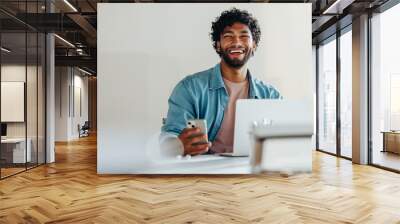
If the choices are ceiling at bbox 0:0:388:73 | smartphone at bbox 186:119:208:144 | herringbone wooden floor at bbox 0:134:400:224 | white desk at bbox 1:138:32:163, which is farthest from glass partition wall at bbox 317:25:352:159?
white desk at bbox 1:138:32:163

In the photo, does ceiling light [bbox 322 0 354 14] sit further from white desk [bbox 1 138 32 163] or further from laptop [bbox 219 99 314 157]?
white desk [bbox 1 138 32 163]

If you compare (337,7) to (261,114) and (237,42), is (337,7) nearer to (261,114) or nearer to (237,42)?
(237,42)

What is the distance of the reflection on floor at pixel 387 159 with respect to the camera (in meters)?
6.42

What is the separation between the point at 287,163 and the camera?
149cm

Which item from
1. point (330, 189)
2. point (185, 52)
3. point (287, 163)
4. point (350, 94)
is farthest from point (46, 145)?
point (287, 163)

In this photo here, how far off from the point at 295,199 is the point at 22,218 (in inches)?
110

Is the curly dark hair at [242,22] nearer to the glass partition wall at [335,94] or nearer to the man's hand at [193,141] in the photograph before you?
the man's hand at [193,141]

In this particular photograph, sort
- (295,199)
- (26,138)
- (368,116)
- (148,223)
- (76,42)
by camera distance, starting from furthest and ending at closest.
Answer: (76,42) → (368,116) → (26,138) → (295,199) → (148,223)

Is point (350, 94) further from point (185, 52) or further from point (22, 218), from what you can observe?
point (22, 218)

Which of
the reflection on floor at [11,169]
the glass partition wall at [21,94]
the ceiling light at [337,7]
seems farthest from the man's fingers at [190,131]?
the reflection on floor at [11,169]

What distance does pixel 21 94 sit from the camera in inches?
252

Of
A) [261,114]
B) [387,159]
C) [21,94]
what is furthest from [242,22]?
[387,159]

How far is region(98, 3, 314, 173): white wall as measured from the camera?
4427mm

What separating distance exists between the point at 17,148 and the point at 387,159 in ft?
20.9
